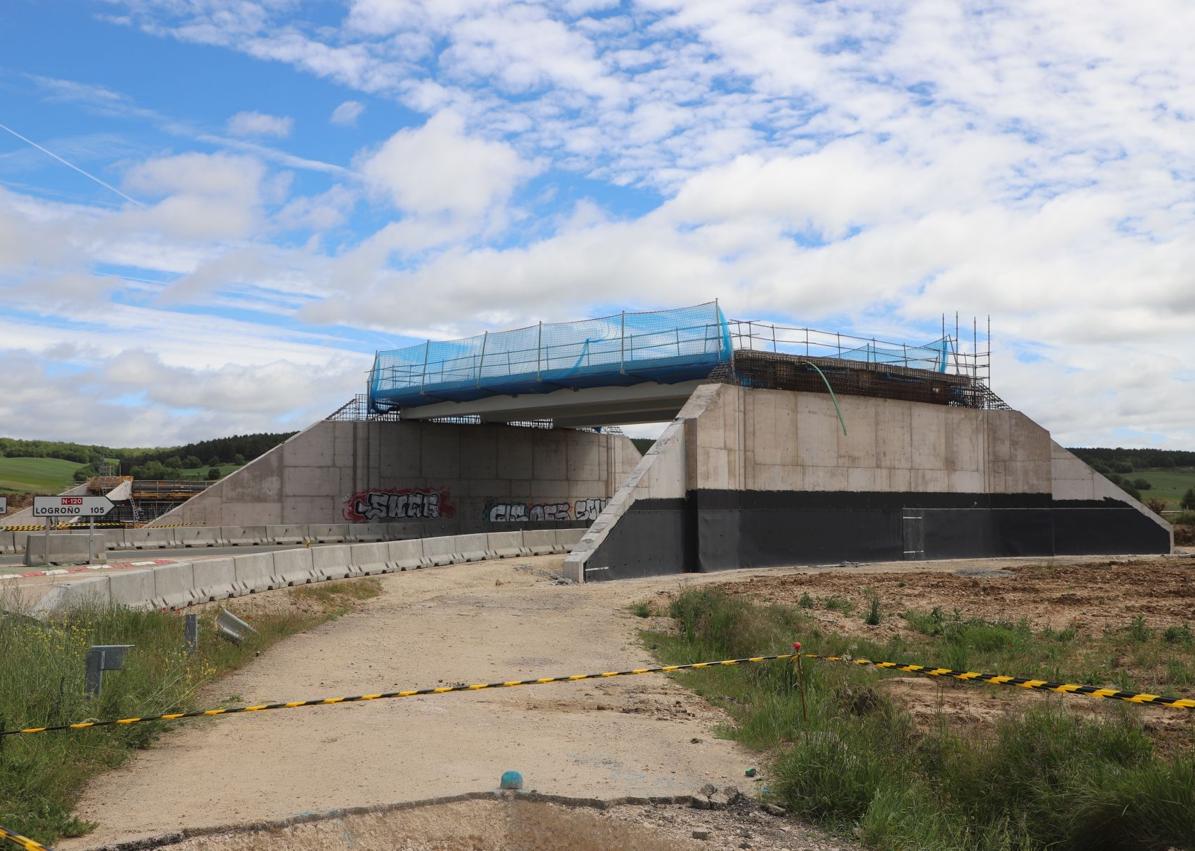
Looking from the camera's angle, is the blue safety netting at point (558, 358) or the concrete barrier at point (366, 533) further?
the concrete barrier at point (366, 533)

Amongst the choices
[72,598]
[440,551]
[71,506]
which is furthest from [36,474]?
[72,598]

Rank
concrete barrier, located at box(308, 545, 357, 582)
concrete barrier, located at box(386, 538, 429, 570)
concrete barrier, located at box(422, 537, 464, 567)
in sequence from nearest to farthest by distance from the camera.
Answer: concrete barrier, located at box(308, 545, 357, 582), concrete barrier, located at box(386, 538, 429, 570), concrete barrier, located at box(422, 537, 464, 567)

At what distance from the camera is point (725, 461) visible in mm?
33438

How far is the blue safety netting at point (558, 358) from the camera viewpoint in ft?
120

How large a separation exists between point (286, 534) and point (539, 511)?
574 inches

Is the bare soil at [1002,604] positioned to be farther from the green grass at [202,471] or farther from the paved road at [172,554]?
the green grass at [202,471]

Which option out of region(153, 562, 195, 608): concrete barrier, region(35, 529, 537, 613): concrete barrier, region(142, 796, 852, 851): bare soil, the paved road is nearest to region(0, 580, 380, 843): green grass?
region(35, 529, 537, 613): concrete barrier

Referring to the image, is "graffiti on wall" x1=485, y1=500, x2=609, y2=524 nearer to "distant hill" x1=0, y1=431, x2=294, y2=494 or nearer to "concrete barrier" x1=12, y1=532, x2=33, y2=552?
"concrete barrier" x1=12, y1=532, x2=33, y2=552

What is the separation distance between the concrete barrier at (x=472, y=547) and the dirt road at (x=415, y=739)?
15.2m

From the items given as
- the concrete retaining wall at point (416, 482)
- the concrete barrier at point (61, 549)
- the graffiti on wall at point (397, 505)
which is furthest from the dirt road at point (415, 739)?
the graffiti on wall at point (397, 505)

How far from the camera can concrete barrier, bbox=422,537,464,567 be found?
31219 millimetres

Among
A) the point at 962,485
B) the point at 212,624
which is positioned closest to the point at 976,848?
the point at 212,624

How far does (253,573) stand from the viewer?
23.1 m

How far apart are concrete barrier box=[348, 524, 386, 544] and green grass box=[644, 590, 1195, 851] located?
124 ft
